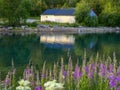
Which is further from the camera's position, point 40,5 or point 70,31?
point 40,5

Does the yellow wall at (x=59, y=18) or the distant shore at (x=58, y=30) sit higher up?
the distant shore at (x=58, y=30)

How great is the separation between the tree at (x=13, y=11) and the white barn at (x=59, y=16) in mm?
20224

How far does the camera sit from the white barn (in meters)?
91.3

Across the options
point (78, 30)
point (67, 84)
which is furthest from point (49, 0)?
point (67, 84)

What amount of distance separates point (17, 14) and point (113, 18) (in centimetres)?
2680

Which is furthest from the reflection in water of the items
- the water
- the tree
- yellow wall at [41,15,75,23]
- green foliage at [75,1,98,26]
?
yellow wall at [41,15,75,23]

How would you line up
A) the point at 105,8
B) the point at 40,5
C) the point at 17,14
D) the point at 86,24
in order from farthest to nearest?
1. the point at 40,5
2. the point at 105,8
3. the point at 86,24
4. the point at 17,14

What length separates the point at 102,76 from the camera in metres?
9.23

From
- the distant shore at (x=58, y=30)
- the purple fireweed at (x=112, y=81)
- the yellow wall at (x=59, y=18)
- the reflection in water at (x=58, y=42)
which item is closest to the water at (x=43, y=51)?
the reflection in water at (x=58, y=42)

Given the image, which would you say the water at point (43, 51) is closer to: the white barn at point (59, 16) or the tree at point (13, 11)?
the tree at point (13, 11)

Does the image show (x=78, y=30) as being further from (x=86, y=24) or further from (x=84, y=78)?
(x=84, y=78)

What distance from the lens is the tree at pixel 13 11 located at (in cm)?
7181

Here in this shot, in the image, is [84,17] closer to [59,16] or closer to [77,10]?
[77,10]

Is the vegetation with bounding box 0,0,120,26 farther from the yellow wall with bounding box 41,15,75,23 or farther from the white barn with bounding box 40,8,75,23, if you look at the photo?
the yellow wall with bounding box 41,15,75,23
